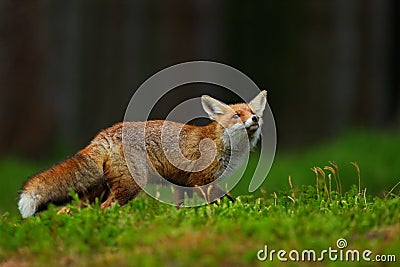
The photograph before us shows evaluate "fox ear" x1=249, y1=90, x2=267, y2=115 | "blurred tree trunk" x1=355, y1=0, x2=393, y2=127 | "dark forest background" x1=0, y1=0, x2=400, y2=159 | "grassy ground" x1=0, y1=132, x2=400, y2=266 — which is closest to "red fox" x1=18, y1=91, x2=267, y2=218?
"fox ear" x1=249, y1=90, x2=267, y2=115

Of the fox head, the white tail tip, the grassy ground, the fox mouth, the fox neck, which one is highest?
the fox head

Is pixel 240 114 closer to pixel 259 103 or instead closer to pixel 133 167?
pixel 259 103

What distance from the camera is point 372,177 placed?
1216 centimetres

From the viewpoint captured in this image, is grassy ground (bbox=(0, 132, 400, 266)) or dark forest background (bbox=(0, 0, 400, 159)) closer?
grassy ground (bbox=(0, 132, 400, 266))

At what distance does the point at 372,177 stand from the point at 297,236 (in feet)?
23.4

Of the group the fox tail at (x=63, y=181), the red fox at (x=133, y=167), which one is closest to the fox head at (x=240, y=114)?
the red fox at (x=133, y=167)

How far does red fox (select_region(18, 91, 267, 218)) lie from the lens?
637 cm

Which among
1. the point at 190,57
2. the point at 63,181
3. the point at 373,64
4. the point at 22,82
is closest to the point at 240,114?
the point at 63,181

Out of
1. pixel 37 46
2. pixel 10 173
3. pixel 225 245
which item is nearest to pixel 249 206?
pixel 225 245

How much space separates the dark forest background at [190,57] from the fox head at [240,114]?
9.92 meters

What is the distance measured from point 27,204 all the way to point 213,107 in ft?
6.06

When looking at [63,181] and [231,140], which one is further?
[231,140]

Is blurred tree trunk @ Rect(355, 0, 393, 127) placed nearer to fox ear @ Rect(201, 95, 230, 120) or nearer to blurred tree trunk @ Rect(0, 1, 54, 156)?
blurred tree trunk @ Rect(0, 1, 54, 156)

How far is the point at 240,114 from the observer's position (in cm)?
692
